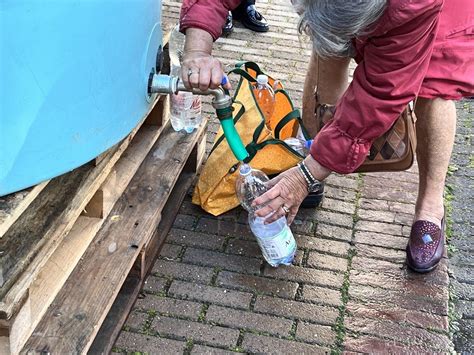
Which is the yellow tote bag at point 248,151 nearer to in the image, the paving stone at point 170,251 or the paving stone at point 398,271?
the paving stone at point 170,251

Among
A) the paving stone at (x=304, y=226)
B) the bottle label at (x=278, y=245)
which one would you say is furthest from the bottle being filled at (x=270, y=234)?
the paving stone at (x=304, y=226)

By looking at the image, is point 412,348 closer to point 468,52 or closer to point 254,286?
point 254,286

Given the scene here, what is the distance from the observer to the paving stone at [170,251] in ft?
8.20

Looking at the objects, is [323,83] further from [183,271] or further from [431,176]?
[183,271]

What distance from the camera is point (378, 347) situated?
7.21ft

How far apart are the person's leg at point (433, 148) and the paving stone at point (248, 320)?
2.32 ft

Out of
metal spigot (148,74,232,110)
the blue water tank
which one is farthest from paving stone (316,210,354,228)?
the blue water tank

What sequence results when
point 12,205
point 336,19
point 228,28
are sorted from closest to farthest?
point 12,205 → point 336,19 → point 228,28

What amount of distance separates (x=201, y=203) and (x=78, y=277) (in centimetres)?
79

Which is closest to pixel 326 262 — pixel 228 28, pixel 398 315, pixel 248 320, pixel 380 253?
pixel 380 253

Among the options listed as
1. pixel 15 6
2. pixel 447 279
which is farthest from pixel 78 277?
pixel 447 279

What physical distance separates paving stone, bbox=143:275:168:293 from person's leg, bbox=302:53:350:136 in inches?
35.3

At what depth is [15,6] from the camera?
1505 millimetres

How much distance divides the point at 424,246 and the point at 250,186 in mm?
651
